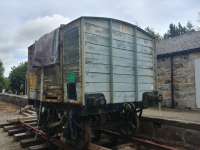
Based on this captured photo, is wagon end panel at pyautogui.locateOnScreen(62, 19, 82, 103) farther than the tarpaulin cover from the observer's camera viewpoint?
No

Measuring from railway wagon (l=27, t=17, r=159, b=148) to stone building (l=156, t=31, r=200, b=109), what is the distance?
5.42 meters

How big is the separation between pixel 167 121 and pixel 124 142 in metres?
1.40

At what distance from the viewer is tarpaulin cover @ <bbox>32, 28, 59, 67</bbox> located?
17.6 feet

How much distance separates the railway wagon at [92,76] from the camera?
15.1 feet

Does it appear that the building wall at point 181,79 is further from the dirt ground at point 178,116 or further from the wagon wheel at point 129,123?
the wagon wheel at point 129,123

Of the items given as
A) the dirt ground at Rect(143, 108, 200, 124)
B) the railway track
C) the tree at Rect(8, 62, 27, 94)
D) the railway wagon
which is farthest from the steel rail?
the tree at Rect(8, 62, 27, 94)

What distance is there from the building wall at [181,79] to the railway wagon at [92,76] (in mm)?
5494

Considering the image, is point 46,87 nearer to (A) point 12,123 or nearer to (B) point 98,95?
(B) point 98,95

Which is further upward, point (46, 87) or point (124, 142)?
point (46, 87)

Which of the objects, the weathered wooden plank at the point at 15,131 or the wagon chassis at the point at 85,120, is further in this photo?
the weathered wooden plank at the point at 15,131

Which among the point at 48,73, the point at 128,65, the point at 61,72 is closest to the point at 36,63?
the point at 48,73

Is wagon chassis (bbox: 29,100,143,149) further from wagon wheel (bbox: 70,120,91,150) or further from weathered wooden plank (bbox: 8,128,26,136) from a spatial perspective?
weathered wooden plank (bbox: 8,128,26,136)

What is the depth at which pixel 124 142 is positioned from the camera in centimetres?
591

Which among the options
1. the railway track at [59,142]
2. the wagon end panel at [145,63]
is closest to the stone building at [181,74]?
the wagon end panel at [145,63]
